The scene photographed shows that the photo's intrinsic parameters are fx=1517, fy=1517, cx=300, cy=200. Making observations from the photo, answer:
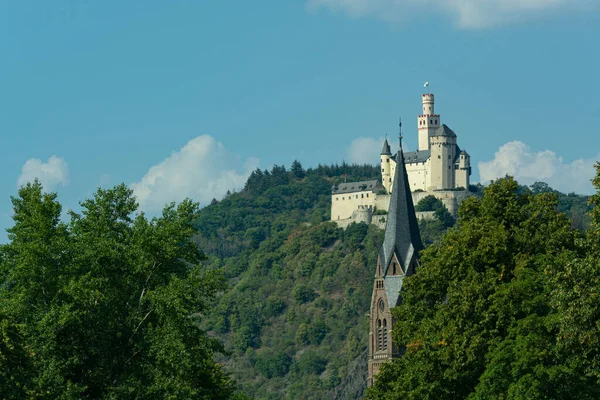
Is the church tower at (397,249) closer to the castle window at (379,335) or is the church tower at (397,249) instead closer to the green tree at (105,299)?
the castle window at (379,335)

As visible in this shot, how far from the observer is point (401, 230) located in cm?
11081

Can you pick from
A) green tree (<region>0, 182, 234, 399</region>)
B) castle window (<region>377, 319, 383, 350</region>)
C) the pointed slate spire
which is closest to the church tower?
the pointed slate spire

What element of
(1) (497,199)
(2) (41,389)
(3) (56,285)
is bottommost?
(2) (41,389)

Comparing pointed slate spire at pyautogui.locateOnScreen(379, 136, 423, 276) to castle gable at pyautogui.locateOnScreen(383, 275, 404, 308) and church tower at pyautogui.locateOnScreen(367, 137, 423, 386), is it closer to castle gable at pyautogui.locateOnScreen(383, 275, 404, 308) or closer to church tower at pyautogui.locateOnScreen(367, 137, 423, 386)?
church tower at pyautogui.locateOnScreen(367, 137, 423, 386)

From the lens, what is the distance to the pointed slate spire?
11000 cm

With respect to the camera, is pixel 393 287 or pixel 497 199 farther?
pixel 393 287

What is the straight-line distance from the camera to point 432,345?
192 ft

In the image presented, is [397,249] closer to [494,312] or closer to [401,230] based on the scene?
[401,230]

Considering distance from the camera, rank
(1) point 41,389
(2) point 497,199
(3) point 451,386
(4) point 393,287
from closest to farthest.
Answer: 1. (1) point 41,389
2. (3) point 451,386
3. (2) point 497,199
4. (4) point 393,287

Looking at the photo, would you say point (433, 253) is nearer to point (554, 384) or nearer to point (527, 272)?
point (527, 272)

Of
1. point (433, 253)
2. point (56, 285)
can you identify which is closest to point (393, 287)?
point (433, 253)

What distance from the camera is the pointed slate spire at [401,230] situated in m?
110

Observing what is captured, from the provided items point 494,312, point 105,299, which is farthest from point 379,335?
point 105,299

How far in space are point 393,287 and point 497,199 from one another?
49564 mm
